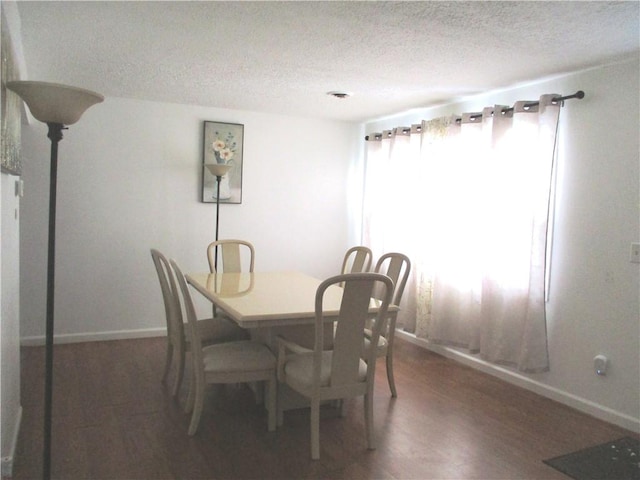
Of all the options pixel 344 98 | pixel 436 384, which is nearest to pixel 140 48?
pixel 344 98

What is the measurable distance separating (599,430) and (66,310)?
4.19 m

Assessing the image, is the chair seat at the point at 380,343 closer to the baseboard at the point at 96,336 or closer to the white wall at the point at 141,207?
the white wall at the point at 141,207

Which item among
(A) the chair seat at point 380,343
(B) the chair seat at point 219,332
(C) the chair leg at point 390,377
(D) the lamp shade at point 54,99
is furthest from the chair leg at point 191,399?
(D) the lamp shade at point 54,99

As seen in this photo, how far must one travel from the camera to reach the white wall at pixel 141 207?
14.2 ft

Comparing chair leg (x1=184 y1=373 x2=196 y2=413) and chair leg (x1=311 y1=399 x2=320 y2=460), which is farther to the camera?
chair leg (x1=184 y1=373 x2=196 y2=413)

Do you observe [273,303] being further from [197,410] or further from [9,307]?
[9,307]

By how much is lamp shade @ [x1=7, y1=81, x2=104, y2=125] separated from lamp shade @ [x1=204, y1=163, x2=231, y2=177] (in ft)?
7.96

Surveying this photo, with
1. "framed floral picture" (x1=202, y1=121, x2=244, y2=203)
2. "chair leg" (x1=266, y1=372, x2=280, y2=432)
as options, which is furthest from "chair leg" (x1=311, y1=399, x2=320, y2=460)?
"framed floral picture" (x1=202, y1=121, x2=244, y2=203)

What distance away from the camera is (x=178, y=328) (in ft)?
10.2

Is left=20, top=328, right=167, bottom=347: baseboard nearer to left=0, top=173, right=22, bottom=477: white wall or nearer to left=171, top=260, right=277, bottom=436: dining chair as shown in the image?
left=0, top=173, right=22, bottom=477: white wall

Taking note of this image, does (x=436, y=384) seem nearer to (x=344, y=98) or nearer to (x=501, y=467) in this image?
(x=501, y=467)

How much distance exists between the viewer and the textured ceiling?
7.77ft

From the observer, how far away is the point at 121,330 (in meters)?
4.66

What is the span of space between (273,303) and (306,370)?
1.46 ft
